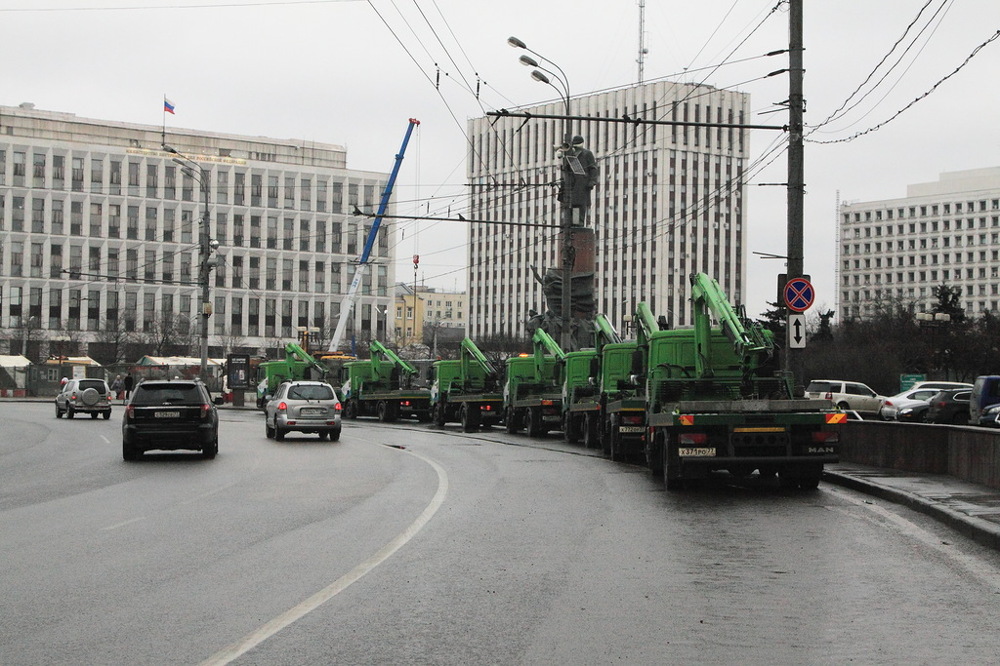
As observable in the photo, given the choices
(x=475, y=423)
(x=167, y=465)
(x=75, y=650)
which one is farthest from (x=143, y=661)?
(x=475, y=423)

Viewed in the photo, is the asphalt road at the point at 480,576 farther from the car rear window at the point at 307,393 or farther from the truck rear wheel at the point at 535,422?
the truck rear wheel at the point at 535,422

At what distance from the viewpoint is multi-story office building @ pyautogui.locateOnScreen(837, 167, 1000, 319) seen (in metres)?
168

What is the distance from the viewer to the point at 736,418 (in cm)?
1684

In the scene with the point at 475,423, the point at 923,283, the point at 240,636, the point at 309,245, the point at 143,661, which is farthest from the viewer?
the point at 923,283

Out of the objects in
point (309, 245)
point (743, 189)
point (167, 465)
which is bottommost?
point (167, 465)

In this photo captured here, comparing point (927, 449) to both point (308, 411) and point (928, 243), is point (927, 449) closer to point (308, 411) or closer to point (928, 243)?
point (308, 411)

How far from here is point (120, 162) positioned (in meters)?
112

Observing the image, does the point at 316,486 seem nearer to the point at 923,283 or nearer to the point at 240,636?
the point at 240,636

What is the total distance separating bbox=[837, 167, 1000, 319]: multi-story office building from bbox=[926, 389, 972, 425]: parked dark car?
416ft

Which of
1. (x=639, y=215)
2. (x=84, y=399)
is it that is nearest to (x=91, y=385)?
(x=84, y=399)

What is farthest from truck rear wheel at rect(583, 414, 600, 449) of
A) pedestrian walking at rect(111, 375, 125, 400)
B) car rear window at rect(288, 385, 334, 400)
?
pedestrian walking at rect(111, 375, 125, 400)

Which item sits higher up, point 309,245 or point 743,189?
point 743,189

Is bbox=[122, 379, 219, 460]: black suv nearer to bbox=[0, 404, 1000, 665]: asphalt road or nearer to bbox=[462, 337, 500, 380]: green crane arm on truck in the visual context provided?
bbox=[0, 404, 1000, 665]: asphalt road

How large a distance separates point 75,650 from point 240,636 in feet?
2.91
